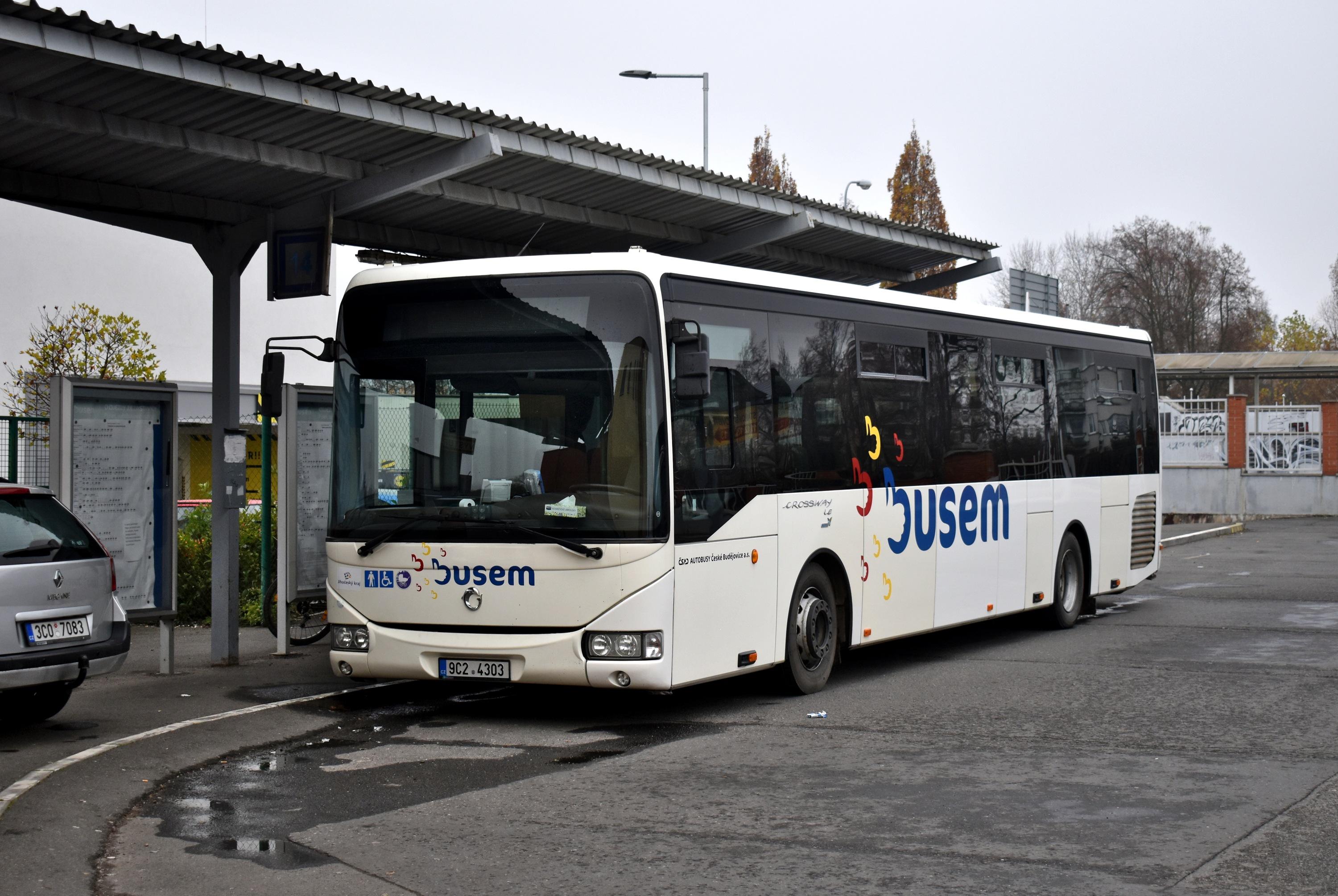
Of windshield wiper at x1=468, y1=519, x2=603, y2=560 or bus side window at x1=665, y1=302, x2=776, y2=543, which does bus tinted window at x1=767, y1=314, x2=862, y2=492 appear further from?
windshield wiper at x1=468, y1=519, x2=603, y2=560

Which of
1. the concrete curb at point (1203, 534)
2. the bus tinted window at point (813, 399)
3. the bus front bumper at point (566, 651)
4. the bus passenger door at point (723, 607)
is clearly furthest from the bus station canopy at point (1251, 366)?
the bus front bumper at point (566, 651)

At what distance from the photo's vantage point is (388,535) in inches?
383

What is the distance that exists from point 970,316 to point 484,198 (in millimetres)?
4492

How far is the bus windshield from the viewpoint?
9.34m

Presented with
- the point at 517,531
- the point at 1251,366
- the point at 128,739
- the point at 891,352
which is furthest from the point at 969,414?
the point at 1251,366

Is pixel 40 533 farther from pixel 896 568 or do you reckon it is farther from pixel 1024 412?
pixel 1024 412

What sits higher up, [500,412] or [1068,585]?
[500,412]

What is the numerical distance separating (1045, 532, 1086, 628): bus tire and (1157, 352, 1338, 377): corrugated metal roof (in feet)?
106

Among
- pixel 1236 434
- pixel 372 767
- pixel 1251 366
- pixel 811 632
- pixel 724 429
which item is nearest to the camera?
pixel 372 767

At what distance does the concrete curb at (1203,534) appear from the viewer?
31.2 m

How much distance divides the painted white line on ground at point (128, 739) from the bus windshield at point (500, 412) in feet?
4.88

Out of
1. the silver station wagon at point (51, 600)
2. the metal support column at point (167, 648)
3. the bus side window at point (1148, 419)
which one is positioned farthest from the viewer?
the bus side window at point (1148, 419)

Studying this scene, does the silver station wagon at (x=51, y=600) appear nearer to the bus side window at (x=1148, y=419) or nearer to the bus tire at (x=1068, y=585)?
the bus tire at (x=1068, y=585)

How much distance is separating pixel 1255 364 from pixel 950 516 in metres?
38.7
